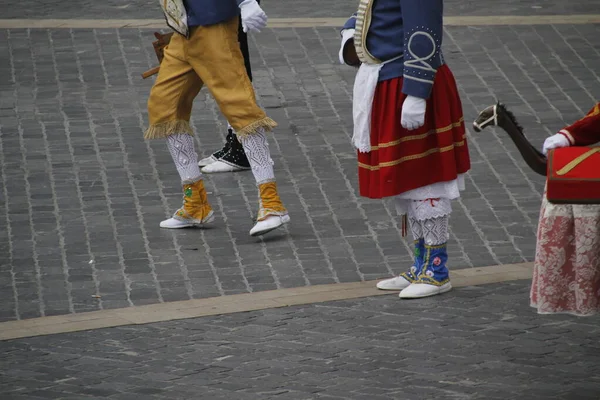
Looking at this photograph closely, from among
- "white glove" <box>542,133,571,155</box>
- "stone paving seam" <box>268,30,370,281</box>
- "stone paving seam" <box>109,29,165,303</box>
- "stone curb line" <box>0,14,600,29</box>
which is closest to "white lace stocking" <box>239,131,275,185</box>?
"stone paving seam" <box>268,30,370,281</box>

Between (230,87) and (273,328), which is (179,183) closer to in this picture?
(230,87)

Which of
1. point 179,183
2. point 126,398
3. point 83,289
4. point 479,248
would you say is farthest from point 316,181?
point 126,398

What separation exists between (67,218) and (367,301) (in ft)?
7.35

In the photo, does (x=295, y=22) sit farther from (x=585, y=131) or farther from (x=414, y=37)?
(x=585, y=131)

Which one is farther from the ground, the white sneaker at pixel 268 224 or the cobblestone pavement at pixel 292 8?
the white sneaker at pixel 268 224

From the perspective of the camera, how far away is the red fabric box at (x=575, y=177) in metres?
5.17

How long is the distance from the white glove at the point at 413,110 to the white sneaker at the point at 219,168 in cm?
276

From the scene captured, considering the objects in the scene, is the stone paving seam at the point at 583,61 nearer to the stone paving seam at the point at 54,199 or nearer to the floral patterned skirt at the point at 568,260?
the stone paving seam at the point at 54,199

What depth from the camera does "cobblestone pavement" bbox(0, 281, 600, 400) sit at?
5.67m

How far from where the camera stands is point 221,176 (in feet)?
29.3

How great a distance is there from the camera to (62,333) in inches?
255

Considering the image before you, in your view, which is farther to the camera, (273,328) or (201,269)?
(201,269)

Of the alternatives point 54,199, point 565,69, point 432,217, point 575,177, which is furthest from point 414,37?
point 565,69

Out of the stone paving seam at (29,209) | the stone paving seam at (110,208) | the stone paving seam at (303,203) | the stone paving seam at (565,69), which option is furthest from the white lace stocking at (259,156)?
the stone paving seam at (565,69)
